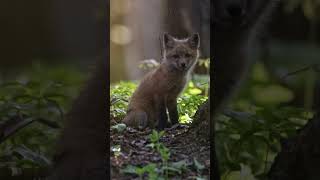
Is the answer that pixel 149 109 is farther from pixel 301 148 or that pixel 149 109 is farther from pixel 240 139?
pixel 301 148

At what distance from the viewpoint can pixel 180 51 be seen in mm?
3820

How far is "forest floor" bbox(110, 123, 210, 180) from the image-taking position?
376cm

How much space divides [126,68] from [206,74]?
573mm

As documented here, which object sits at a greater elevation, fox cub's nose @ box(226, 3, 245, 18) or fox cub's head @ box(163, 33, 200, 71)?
fox cub's nose @ box(226, 3, 245, 18)

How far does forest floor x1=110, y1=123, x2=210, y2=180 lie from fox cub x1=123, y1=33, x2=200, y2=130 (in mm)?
95

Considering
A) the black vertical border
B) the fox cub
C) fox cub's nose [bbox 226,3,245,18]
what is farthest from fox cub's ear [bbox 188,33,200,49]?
the black vertical border

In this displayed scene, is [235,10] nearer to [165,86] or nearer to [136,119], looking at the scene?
[165,86]

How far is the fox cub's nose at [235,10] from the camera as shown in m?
3.76

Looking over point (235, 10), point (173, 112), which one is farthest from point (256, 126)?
point (235, 10)

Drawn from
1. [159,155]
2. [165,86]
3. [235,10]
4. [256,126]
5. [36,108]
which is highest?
[235,10]

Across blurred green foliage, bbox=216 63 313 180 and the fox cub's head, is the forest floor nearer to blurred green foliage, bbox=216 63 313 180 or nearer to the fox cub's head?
blurred green foliage, bbox=216 63 313 180

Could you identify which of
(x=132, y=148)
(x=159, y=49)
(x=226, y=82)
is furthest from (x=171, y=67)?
(x=132, y=148)

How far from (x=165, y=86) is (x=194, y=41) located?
0.39 meters

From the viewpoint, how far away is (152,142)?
3.81 meters
